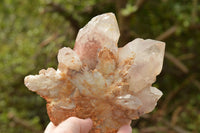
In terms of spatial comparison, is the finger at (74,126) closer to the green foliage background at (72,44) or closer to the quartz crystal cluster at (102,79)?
the quartz crystal cluster at (102,79)

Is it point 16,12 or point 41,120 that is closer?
point 16,12

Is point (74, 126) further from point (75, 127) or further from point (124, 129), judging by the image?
point (124, 129)

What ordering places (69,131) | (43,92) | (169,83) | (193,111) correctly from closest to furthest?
(69,131) < (43,92) < (193,111) < (169,83)

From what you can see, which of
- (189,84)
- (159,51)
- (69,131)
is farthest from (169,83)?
(69,131)

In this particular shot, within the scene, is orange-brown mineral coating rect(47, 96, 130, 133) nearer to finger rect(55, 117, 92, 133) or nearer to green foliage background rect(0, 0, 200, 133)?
finger rect(55, 117, 92, 133)

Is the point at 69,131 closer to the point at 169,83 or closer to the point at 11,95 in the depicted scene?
the point at 11,95

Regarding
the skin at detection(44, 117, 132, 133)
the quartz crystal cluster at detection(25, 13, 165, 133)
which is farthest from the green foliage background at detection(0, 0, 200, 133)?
the skin at detection(44, 117, 132, 133)

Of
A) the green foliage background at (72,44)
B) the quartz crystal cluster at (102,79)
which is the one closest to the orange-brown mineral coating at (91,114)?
the quartz crystal cluster at (102,79)
